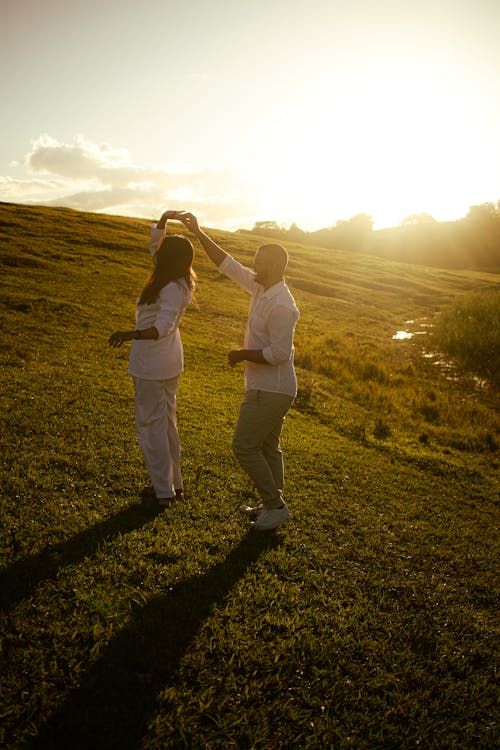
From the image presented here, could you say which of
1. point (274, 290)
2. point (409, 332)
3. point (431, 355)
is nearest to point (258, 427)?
point (274, 290)

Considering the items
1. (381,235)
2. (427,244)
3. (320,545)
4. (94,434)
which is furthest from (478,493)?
(381,235)

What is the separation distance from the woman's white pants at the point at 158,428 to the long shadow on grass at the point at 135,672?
138cm

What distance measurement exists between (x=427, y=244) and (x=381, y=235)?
11939 mm

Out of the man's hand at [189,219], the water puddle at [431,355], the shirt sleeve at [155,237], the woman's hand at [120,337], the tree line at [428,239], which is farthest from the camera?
the tree line at [428,239]

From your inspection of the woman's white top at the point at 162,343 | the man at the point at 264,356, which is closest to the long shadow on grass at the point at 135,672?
the man at the point at 264,356

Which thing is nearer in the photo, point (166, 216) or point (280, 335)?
point (280, 335)

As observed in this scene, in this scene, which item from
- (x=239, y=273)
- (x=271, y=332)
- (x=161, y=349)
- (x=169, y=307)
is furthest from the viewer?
(x=239, y=273)

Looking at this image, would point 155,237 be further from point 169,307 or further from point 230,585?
point 230,585

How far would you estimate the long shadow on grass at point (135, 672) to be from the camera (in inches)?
124

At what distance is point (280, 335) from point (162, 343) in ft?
4.58

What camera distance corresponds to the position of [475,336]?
2714cm

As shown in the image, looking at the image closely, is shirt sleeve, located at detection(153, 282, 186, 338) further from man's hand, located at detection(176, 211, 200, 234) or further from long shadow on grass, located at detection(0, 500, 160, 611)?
long shadow on grass, located at detection(0, 500, 160, 611)

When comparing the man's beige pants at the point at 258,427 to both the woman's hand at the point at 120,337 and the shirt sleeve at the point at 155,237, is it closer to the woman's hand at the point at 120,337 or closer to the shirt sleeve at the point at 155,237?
the woman's hand at the point at 120,337

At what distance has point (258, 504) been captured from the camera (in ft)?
22.0
